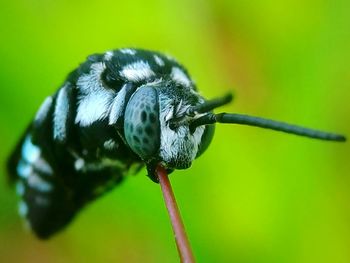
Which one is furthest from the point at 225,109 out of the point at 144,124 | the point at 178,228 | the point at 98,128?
the point at 178,228

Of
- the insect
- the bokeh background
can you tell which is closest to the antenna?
the insect

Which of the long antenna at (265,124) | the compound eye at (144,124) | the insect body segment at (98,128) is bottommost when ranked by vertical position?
the long antenna at (265,124)

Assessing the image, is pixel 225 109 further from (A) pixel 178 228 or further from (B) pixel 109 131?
(A) pixel 178 228

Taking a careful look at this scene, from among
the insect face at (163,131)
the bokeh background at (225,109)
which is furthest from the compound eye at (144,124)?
the bokeh background at (225,109)

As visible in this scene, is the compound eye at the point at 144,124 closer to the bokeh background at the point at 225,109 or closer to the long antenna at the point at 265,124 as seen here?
the long antenna at the point at 265,124

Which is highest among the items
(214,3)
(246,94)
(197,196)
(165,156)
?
(214,3)

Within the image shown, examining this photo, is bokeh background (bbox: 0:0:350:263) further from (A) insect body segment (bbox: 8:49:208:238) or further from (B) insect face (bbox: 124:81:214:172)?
(B) insect face (bbox: 124:81:214:172)

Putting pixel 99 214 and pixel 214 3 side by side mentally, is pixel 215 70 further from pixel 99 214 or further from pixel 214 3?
pixel 99 214

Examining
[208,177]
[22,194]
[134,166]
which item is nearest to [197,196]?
[208,177]
